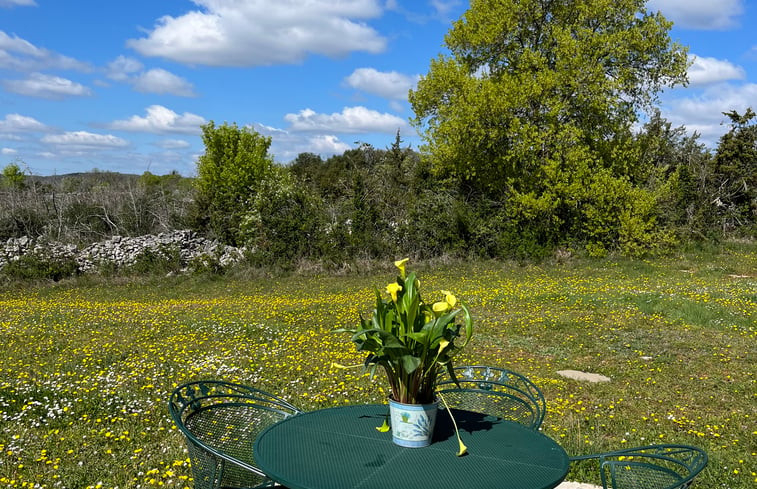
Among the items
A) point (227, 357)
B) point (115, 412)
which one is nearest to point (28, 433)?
point (115, 412)

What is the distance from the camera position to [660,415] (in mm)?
5215

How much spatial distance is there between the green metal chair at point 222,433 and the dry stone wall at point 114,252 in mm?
13429

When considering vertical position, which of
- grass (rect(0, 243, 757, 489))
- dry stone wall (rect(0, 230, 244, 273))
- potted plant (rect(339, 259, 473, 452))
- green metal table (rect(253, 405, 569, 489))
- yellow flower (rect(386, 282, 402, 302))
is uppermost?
yellow flower (rect(386, 282, 402, 302))

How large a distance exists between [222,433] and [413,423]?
4.13ft

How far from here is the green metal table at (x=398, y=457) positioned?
2133 millimetres

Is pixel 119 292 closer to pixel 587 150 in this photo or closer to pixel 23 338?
pixel 23 338

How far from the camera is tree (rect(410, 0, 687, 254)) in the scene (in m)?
16.7

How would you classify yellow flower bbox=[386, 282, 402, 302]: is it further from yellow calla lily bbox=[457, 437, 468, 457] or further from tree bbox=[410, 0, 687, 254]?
tree bbox=[410, 0, 687, 254]

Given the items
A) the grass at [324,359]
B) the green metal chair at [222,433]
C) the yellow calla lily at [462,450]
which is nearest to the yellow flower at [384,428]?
the yellow calla lily at [462,450]

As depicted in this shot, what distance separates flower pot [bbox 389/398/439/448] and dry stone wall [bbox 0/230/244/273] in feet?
47.5

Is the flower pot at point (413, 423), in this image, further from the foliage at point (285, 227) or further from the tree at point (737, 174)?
the tree at point (737, 174)

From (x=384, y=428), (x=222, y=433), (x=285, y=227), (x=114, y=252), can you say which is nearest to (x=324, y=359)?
(x=222, y=433)

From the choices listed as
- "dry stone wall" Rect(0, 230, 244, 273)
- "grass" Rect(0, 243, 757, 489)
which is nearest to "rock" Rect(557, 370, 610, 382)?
"grass" Rect(0, 243, 757, 489)

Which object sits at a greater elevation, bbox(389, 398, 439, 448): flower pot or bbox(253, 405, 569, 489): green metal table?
bbox(389, 398, 439, 448): flower pot
